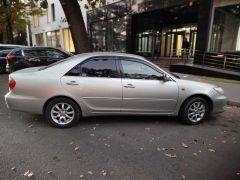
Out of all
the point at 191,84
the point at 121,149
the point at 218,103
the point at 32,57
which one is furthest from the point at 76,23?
the point at 121,149

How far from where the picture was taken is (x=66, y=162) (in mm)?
3506

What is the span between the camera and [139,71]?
495 cm

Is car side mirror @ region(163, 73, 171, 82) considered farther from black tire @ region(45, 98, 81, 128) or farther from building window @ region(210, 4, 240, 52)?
building window @ region(210, 4, 240, 52)

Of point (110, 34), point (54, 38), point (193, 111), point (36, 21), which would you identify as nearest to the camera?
point (193, 111)

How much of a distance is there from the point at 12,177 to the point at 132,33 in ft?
59.3

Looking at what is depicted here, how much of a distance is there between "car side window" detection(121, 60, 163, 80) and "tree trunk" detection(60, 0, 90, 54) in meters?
6.38

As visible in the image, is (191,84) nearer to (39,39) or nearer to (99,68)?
(99,68)

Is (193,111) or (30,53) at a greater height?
(30,53)

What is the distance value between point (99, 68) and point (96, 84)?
1.27 ft

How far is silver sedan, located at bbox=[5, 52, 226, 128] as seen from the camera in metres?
4.70

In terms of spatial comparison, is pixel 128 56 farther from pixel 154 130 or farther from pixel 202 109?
pixel 202 109

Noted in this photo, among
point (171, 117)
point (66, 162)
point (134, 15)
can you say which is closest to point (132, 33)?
point (134, 15)

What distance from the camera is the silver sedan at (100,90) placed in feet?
15.4

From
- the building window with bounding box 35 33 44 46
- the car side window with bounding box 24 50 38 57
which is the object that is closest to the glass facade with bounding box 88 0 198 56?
the car side window with bounding box 24 50 38 57
